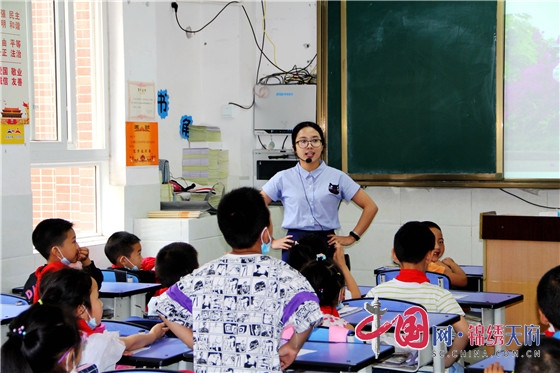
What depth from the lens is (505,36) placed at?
19.3ft

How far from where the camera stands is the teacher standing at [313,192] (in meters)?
4.40

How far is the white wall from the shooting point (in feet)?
19.1

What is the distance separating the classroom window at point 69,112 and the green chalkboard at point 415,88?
74.9 inches

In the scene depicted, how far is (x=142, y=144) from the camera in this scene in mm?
5961

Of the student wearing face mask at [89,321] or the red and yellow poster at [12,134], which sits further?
the red and yellow poster at [12,134]

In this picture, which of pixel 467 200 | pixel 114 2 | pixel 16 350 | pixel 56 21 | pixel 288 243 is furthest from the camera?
pixel 467 200

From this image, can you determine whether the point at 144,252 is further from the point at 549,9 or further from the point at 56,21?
the point at 549,9

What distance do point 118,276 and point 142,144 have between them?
159cm

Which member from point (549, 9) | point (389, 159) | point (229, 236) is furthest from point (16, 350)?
point (549, 9)

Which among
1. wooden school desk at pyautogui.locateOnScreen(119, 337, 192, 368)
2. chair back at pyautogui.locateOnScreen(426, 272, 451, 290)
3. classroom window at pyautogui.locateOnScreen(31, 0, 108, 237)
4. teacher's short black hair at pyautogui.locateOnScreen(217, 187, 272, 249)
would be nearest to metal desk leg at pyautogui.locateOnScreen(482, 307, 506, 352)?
chair back at pyautogui.locateOnScreen(426, 272, 451, 290)

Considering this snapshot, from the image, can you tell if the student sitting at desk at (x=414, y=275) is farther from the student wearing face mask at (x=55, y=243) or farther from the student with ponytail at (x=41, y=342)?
the student with ponytail at (x=41, y=342)

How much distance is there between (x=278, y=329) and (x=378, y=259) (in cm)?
430

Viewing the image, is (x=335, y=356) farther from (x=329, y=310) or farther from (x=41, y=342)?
(x=41, y=342)

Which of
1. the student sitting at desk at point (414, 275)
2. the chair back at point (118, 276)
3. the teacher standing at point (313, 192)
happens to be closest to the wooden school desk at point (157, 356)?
the student sitting at desk at point (414, 275)
